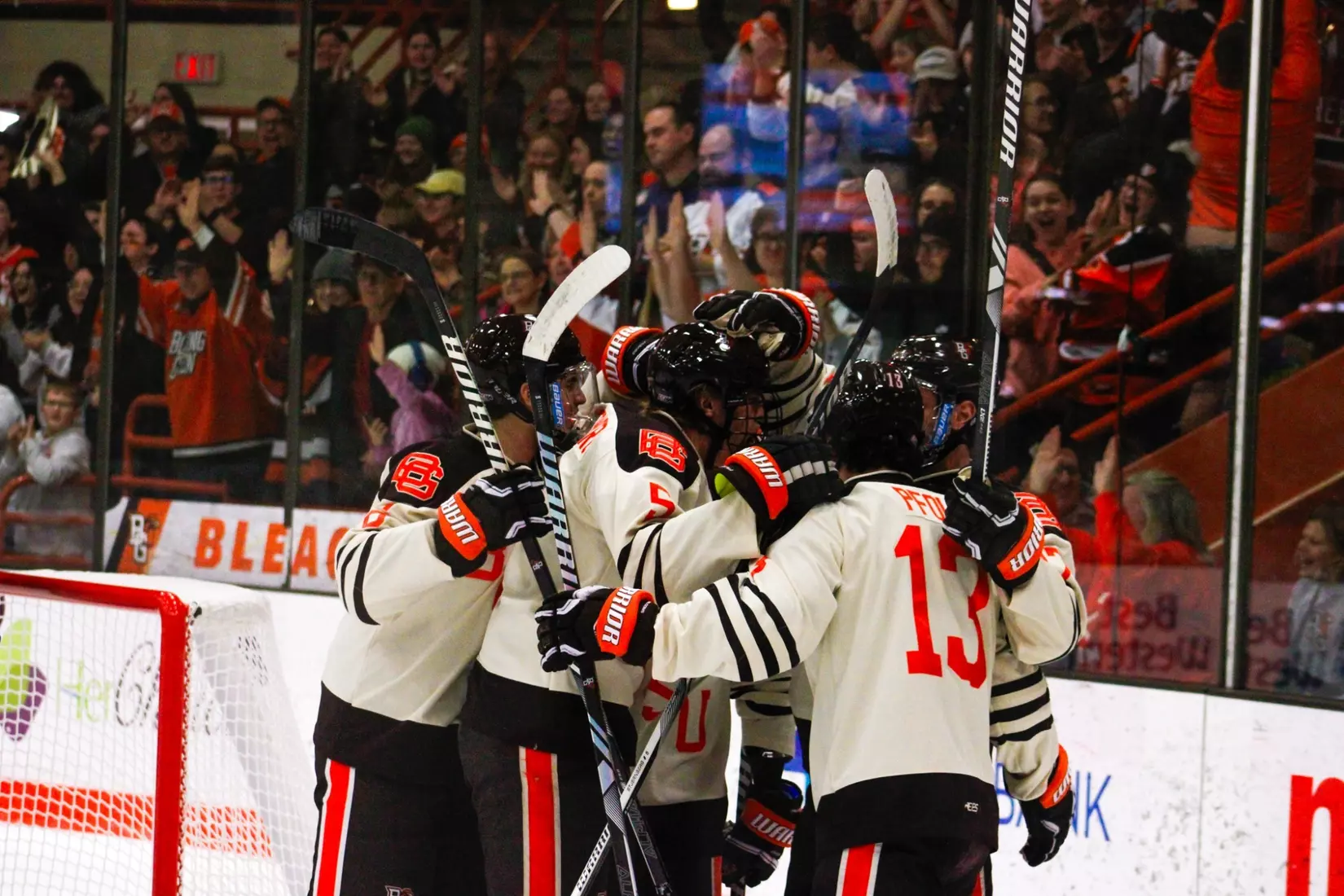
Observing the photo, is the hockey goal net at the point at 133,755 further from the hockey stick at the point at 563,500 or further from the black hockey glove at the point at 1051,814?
the black hockey glove at the point at 1051,814

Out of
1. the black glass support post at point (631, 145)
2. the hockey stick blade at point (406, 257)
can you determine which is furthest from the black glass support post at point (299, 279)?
the hockey stick blade at point (406, 257)

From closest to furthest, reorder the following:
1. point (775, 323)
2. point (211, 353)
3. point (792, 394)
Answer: point (775, 323) → point (792, 394) → point (211, 353)

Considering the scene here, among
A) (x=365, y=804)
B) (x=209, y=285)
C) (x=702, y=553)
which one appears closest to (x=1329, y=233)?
(x=702, y=553)

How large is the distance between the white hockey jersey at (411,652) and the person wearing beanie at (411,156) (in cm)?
343

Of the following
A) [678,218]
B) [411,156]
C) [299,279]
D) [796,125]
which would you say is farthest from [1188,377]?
[299,279]

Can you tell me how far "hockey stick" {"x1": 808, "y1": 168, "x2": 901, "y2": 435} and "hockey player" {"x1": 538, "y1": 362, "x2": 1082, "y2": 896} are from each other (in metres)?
0.40

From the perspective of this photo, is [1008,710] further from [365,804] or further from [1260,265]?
[1260,265]

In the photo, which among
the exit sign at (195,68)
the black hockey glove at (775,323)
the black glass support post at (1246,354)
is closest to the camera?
the black hockey glove at (775,323)

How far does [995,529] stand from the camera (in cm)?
209

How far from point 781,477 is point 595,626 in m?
0.33

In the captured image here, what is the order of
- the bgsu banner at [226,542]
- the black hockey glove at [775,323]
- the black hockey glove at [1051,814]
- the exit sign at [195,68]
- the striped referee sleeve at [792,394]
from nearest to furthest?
the black hockey glove at [1051,814]
the black hockey glove at [775,323]
the striped referee sleeve at [792,394]
the bgsu banner at [226,542]
the exit sign at [195,68]

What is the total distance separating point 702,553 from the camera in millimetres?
2221

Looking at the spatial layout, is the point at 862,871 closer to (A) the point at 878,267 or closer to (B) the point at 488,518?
(B) the point at 488,518

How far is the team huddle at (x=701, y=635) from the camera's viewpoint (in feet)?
7.00
